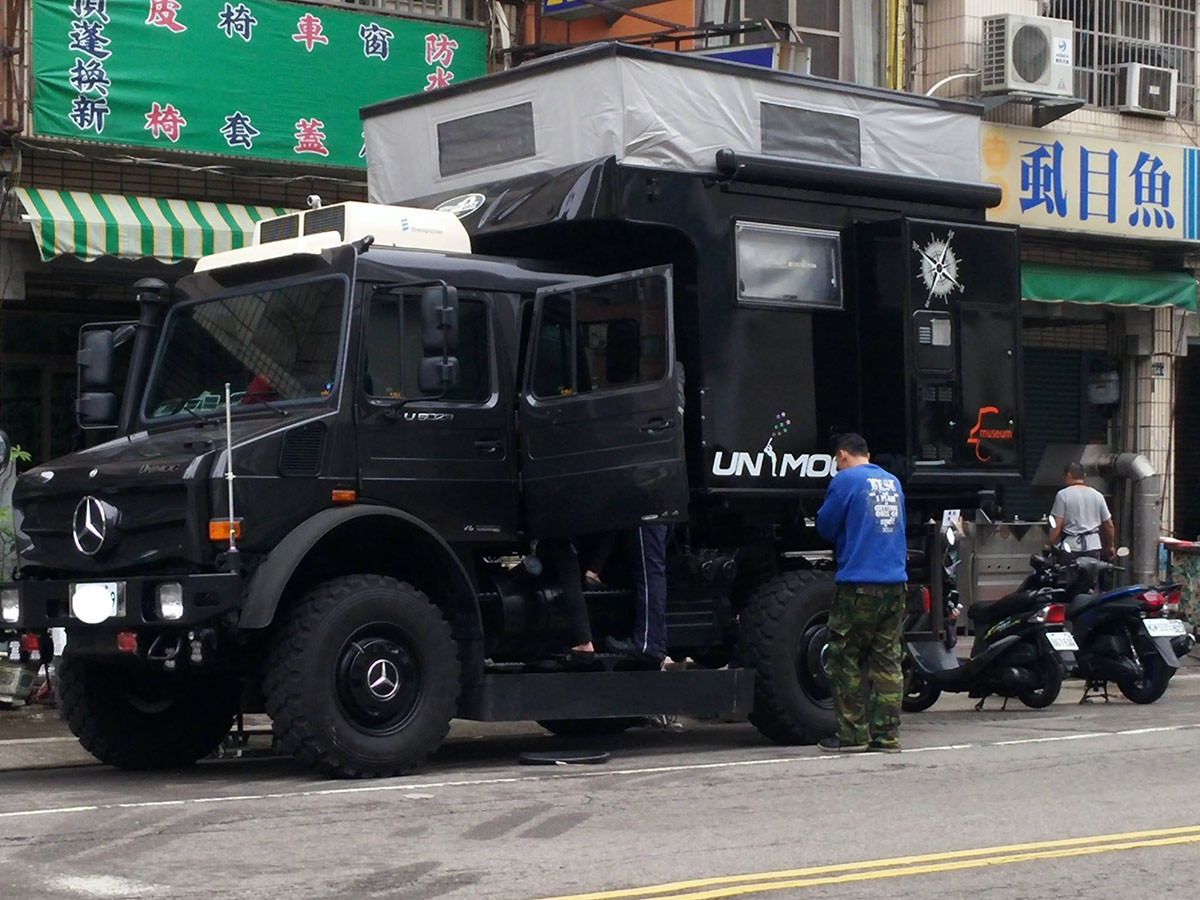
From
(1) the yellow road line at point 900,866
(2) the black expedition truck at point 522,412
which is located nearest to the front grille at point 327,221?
(2) the black expedition truck at point 522,412

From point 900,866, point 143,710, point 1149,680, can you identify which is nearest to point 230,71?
point 143,710

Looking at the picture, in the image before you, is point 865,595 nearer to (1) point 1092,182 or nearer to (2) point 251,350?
(2) point 251,350

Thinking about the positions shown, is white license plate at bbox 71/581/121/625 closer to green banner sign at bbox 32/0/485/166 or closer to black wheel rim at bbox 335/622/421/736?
black wheel rim at bbox 335/622/421/736

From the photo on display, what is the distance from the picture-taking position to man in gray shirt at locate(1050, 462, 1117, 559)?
17.7m

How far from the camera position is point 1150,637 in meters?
14.2

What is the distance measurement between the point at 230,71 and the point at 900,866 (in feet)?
34.1

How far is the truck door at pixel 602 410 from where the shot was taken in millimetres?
10430

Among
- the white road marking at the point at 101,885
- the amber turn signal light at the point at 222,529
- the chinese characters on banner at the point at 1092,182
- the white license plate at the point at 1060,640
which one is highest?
the chinese characters on banner at the point at 1092,182

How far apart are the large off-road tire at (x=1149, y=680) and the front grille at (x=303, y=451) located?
274 inches

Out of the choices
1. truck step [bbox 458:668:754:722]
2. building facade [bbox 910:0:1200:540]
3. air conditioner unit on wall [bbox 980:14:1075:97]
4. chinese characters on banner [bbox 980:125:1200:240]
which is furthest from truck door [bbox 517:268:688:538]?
air conditioner unit on wall [bbox 980:14:1075:97]

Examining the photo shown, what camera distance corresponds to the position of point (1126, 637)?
14297 millimetres

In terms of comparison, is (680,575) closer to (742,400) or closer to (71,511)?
(742,400)

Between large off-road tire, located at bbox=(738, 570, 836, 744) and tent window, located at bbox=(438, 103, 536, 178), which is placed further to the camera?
tent window, located at bbox=(438, 103, 536, 178)

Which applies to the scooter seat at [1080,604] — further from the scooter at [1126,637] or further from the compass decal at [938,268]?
the compass decal at [938,268]
